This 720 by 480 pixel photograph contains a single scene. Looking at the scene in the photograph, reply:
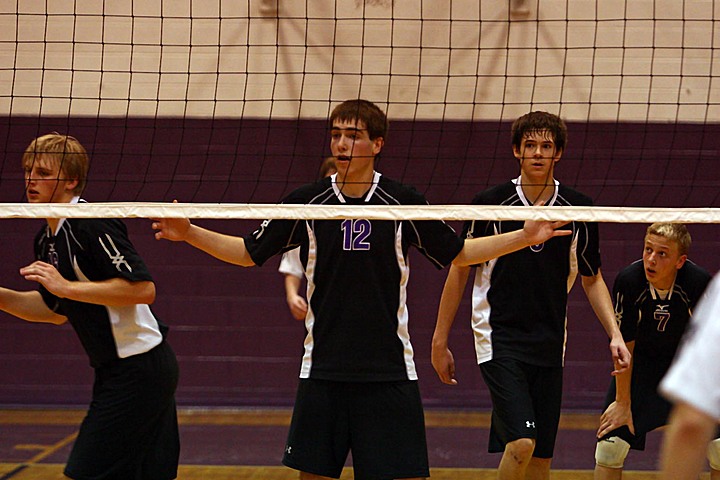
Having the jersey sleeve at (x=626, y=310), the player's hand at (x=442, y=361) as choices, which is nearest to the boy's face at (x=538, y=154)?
the jersey sleeve at (x=626, y=310)

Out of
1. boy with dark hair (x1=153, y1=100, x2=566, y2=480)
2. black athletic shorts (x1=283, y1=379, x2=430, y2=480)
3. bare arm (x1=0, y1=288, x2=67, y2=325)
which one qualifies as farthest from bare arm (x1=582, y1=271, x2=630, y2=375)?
bare arm (x1=0, y1=288, x2=67, y2=325)

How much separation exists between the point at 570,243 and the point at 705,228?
3882 millimetres

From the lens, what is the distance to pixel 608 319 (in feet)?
15.3

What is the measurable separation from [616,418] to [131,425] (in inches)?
87.7

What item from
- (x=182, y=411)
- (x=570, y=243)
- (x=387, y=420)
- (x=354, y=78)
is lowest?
(x=182, y=411)

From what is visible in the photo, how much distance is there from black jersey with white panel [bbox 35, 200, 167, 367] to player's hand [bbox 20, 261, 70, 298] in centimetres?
18

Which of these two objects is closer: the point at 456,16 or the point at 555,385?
the point at 555,385

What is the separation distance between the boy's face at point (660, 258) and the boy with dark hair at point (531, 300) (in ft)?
0.83

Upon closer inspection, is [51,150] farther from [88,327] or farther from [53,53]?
[53,53]

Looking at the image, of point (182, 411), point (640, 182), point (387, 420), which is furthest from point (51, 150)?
point (640, 182)

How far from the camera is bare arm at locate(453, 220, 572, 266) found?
155 inches

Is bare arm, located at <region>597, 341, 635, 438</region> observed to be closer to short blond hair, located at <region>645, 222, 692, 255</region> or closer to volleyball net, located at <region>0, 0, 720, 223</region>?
short blond hair, located at <region>645, 222, 692, 255</region>

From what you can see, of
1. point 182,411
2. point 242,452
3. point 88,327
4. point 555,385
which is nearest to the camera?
point 88,327

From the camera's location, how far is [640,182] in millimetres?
8188
